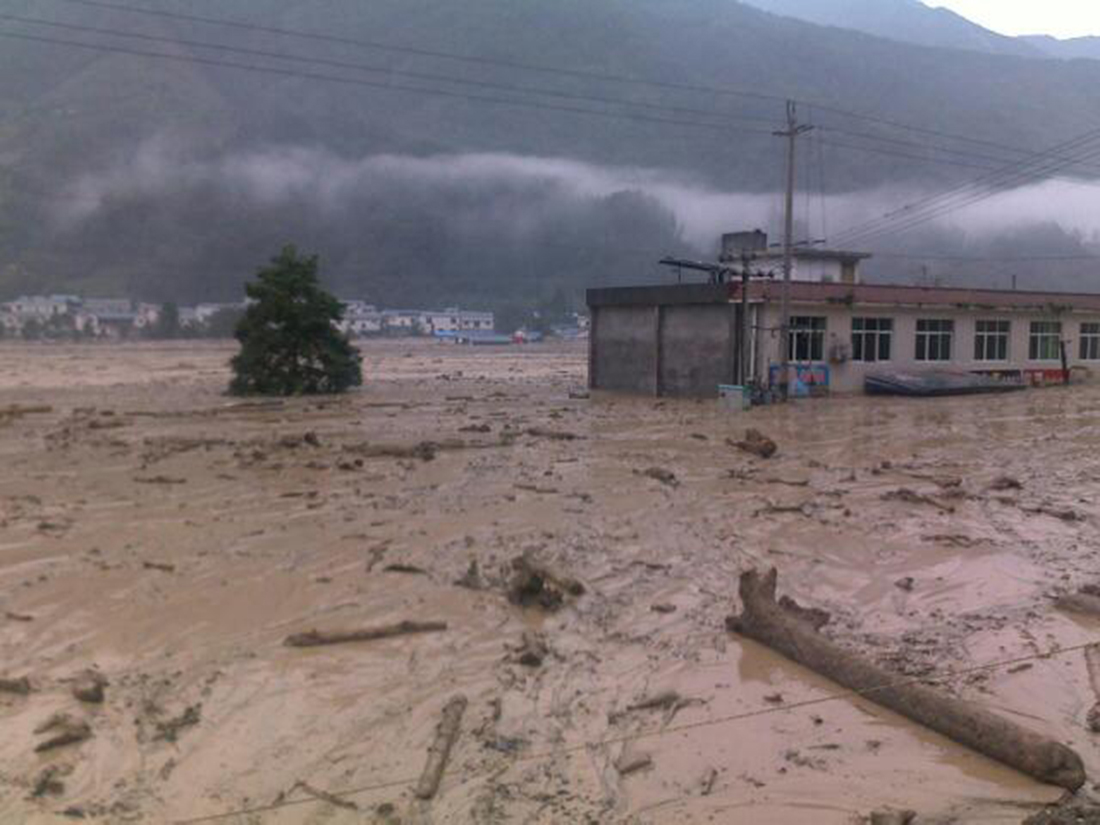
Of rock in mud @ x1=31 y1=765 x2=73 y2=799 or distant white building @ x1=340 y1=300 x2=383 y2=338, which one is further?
distant white building @ x1=340 y1=300 x2=383 y2=338

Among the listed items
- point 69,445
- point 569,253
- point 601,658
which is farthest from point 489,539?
point 569,253

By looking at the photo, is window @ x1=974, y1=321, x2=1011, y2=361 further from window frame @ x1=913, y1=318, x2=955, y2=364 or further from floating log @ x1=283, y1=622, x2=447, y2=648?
floating log @ x1=283, y1=622, x2=447, y2=648

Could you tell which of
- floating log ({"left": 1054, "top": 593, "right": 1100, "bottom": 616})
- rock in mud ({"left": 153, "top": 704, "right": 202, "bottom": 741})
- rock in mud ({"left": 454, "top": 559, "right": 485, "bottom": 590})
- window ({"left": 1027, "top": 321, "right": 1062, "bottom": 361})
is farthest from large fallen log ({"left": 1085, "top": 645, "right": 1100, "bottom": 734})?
window ({"left": 1027, "top": 321, "right": 1062, "bottom": 361})

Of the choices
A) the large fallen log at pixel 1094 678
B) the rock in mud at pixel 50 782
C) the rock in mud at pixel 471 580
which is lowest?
the rock in mud at pixel 50 782

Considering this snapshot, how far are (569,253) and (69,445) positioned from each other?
176804mm

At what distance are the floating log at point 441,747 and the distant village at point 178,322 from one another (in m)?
85.7

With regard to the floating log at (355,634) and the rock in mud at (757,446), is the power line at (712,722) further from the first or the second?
the rock in mud at (757,446)

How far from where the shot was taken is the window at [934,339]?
37.5 meters

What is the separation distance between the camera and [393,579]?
9.55m

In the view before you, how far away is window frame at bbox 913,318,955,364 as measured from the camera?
A: 37.5 m

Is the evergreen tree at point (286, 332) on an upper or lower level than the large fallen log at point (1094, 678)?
upper

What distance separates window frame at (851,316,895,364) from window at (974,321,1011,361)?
16.2ft

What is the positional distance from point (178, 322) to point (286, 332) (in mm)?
84736

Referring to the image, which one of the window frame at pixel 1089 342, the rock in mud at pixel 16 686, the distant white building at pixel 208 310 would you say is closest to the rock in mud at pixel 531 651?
the rock in mud at pixel 16 686
